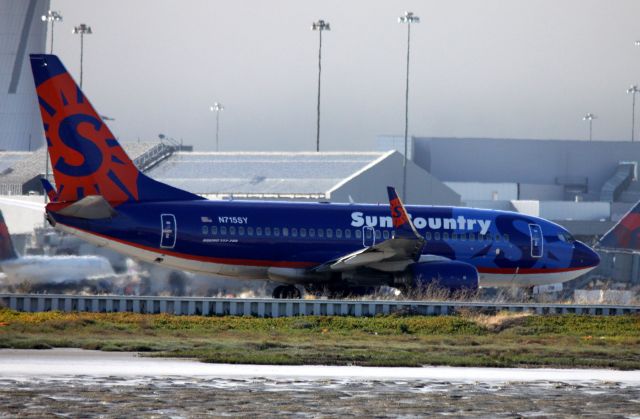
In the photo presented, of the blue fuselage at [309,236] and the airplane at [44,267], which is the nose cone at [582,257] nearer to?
the blue fuselage at [309,236]

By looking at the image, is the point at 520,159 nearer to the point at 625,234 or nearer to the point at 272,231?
the point at 625,234

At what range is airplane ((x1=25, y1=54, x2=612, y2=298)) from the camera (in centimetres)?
4194

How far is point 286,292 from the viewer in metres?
45.2

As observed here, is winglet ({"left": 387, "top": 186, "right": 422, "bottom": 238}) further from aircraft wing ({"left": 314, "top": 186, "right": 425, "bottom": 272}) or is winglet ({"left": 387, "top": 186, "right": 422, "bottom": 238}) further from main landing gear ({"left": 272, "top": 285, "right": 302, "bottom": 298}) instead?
main landing gear ({"left": 272, "top": 285, "right": 302, "bottom": 298})

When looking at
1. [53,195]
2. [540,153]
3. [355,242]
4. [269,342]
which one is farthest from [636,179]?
[269,342]

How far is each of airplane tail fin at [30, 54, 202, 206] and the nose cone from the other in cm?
1642

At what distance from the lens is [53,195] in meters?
41.9

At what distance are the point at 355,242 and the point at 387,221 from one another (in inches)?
58.2

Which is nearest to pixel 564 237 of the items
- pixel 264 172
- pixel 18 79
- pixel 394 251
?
pixel 394 251

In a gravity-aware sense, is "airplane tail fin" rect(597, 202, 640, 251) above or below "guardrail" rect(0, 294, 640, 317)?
above

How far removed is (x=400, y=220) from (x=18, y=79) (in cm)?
13244

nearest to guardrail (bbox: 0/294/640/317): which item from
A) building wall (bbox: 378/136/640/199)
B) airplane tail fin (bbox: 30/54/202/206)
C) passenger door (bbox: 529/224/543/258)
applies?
airplane tail fin (bbox: 30/54/202/206)

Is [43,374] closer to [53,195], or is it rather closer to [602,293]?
[53,195]

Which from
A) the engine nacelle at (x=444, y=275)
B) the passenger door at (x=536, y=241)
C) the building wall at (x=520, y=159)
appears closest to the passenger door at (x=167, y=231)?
the engine nacelle at (x=444, y=275)
